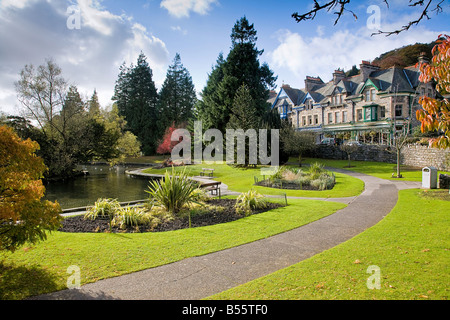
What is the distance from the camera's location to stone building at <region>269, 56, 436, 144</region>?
34969 mm

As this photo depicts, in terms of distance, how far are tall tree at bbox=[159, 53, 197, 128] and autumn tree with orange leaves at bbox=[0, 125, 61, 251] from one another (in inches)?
1895

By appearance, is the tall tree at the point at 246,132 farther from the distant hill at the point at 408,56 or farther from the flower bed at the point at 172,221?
the distant hill at the point at 408,56

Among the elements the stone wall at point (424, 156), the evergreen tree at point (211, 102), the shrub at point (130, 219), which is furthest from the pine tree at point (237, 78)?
the shrub at point (130, 219)

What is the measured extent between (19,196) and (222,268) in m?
4.00

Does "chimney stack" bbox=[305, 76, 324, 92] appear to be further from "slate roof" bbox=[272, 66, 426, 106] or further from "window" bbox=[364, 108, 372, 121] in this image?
"window" bbox=[364, 108, 372, 121]

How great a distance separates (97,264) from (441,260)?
21.7ft

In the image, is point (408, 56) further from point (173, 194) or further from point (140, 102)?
point (173, 194)

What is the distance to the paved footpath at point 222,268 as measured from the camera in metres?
4.41

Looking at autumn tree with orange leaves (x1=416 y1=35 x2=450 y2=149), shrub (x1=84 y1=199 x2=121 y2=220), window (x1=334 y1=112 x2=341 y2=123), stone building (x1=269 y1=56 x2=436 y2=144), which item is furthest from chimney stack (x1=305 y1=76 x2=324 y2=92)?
autumn tree with orange leaves (x1=416 y1=35 x2=450 y2=149)

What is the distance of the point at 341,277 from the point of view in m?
4.66

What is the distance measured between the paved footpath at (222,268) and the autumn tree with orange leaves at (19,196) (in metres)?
1.45
